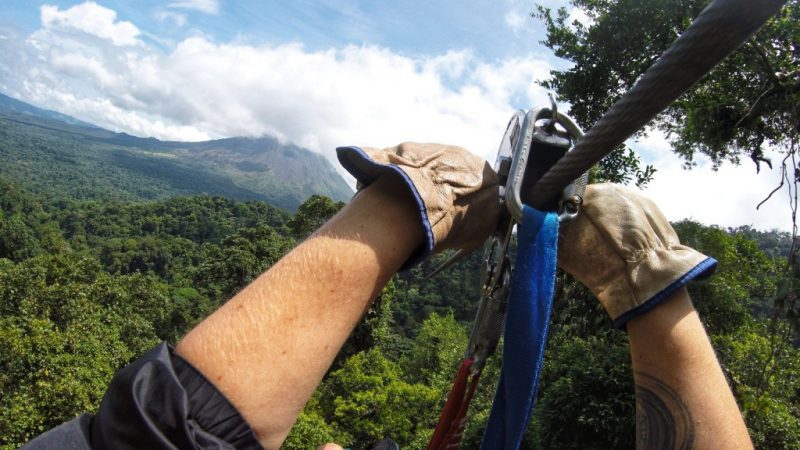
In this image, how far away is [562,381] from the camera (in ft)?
32.6

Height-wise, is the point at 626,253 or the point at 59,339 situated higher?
the point at 626,253

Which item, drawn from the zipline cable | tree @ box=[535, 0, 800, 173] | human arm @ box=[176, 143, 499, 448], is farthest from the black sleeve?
tree @ box=[535, 0, 800, 173]

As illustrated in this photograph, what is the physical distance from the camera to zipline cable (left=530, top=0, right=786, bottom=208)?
0.81m

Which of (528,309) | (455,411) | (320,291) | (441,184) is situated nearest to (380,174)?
(441,184)

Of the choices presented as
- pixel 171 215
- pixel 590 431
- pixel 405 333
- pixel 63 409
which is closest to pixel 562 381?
pixel 590 431

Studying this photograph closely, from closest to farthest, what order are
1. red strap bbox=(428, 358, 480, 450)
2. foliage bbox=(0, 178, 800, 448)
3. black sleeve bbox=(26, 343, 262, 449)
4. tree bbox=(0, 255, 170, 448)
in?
black sleeve bbox=(26, 343, 262, 449)
red strap bbox=(428, 358, 480, 450)
foliage bbox=(0, 178, 800, 448)
tree bbox=(0, 255, 170, 448)

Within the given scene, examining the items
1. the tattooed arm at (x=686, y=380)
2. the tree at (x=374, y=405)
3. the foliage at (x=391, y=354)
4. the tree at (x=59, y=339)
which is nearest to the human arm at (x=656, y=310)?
the tattooed arm at (x=686, y=380)

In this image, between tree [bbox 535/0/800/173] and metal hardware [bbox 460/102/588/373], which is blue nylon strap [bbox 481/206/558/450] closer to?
metal hardware [bbox 460/102/588/373]

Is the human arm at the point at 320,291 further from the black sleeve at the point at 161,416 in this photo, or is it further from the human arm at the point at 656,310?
the human arm at the point at 656,310

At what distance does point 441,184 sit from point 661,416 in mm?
755

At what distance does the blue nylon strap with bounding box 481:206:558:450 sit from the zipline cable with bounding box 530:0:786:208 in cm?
15

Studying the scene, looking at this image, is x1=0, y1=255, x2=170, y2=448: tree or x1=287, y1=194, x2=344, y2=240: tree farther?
x1=287, y1=194, x2=344, y2=240: tree

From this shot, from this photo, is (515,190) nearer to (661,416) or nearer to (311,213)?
(661,416)

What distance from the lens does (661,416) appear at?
3.94 feet
